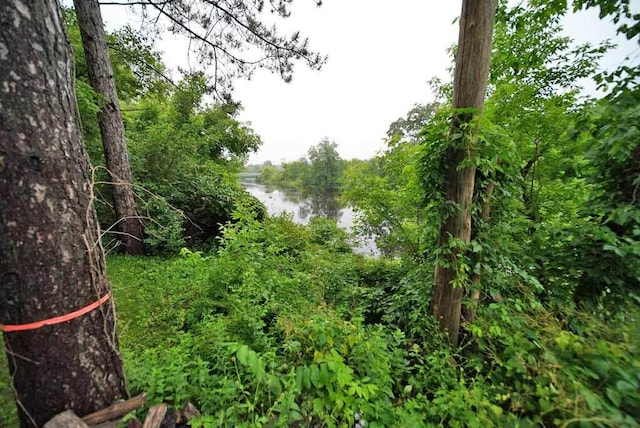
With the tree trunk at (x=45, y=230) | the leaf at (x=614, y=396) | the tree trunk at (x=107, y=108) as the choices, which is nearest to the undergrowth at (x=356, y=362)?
the leaf at (x=614, y=396)

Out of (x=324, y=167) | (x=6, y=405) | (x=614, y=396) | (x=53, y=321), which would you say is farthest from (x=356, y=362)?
(x=324, y=167)

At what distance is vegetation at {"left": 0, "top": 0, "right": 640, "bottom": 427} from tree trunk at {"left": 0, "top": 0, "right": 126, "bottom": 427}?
0.93 ft

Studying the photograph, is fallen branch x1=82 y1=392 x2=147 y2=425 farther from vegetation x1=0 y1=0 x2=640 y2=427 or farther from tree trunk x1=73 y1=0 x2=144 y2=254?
tree trunk x1=73 y1=0 x2=144 y2=254

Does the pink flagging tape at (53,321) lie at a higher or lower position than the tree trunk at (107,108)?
lower

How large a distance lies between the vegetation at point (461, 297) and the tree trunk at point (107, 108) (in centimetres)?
36

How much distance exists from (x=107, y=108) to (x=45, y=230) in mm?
4125

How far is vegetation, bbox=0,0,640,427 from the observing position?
1.11 metres

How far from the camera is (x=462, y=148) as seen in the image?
1763 millimetres

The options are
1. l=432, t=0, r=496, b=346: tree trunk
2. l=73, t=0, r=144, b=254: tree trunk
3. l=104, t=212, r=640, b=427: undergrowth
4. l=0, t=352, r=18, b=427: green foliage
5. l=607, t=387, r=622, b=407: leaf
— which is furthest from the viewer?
l=73, t=0, r=144, b=254: tree trunk

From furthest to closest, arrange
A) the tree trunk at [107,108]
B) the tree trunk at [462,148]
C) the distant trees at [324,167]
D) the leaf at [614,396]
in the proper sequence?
the distant trees at [324,167] → the tree trunk at [107,108] → the tree trunk at [462,148] → the leaf at [614,396]

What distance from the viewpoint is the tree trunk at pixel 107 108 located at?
342 centimetres

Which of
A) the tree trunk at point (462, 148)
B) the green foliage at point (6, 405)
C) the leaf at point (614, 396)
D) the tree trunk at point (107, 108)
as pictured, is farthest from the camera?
the tree trunk at point (107, 108)

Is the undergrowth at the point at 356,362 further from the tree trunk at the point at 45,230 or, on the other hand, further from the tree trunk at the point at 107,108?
the tree trunk at the point at 107,108

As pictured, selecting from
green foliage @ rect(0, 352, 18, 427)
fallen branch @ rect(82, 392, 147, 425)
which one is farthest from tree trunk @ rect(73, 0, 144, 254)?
fallen branch @ rect(82, 392, 147, 425)
